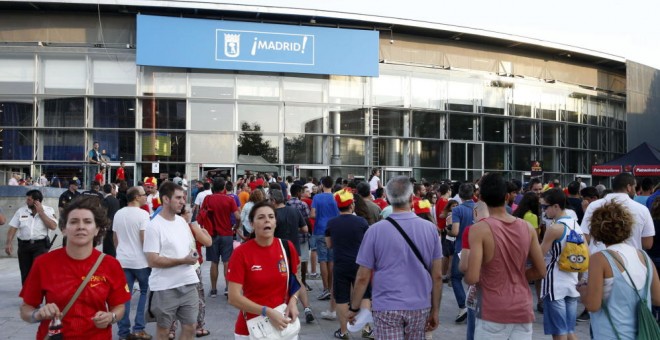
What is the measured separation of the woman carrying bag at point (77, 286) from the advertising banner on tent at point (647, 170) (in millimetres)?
21330

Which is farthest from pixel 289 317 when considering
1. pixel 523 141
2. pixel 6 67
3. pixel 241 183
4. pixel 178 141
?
pixel 523 141

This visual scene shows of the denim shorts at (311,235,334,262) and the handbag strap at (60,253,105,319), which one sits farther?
the denim shorts at (311,235,334,262)

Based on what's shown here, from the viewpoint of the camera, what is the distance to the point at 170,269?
5.89 meters

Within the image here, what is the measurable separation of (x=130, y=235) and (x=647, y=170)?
771 inches

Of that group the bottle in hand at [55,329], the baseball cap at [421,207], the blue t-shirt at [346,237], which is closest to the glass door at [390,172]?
the baseball cap at [421,207]

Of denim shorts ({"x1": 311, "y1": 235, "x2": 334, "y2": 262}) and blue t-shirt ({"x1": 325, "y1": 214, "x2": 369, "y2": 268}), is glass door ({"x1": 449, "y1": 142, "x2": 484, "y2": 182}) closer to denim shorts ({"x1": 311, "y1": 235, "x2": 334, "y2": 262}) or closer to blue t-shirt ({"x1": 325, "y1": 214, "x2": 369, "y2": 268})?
denim shorts ({"x1": 311, "y1": 235, "x2": 334, "y2": 262})

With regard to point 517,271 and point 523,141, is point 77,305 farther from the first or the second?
point 523,141

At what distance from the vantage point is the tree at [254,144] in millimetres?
26125

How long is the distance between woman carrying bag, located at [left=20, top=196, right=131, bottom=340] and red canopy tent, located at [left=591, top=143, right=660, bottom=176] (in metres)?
21.1

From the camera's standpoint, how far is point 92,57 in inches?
984

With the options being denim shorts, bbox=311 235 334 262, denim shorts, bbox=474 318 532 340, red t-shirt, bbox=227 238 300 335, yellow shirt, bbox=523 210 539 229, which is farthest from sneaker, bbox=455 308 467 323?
red t-shirt, bbox=227 238 300 335

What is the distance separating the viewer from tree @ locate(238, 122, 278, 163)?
26.1m

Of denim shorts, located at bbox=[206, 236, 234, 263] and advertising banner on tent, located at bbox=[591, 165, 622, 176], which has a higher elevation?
advertising banner on tent, located at bbox=[591, 165, 622, 176]

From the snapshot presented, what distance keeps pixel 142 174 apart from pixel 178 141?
2.15m
